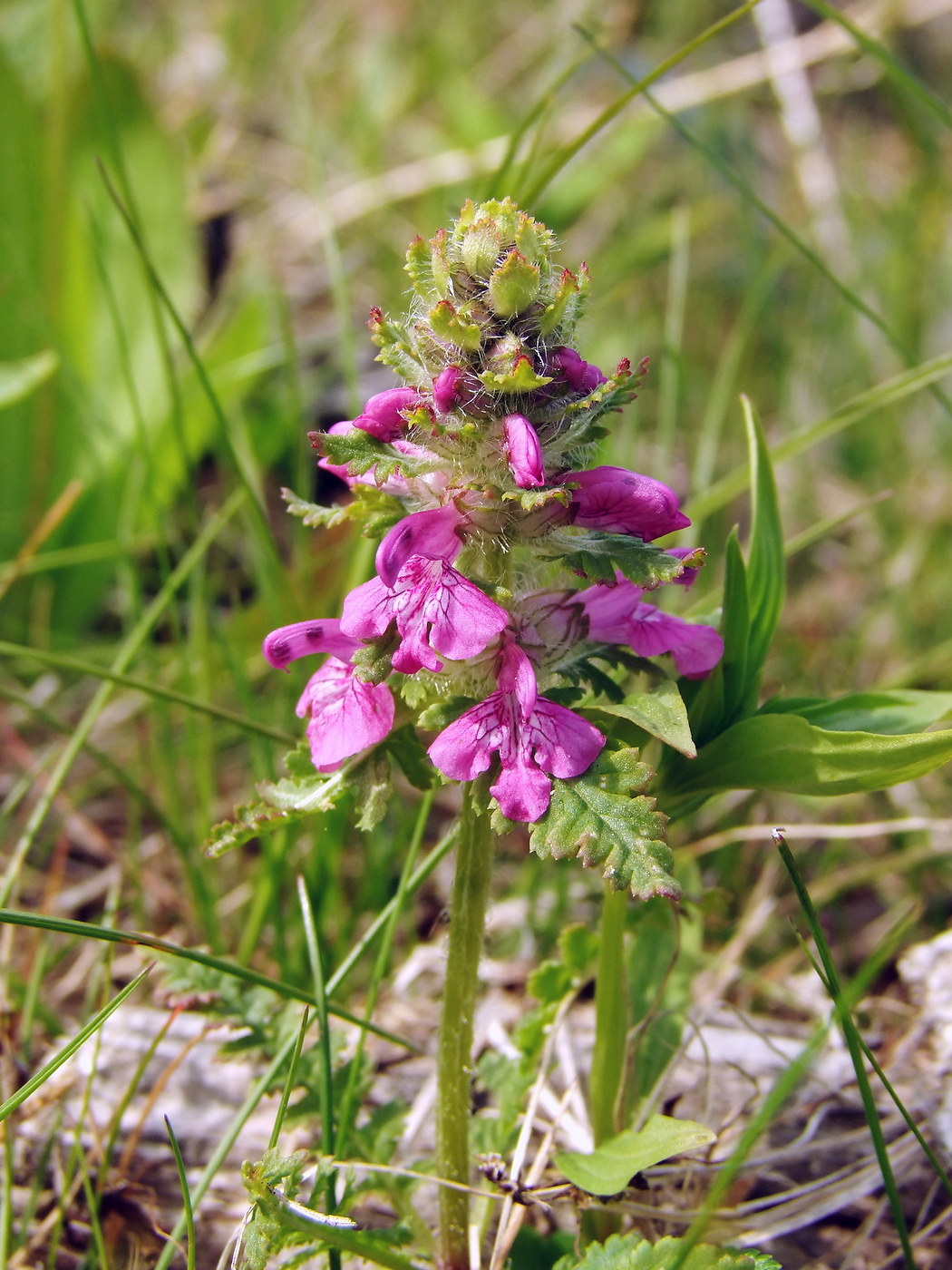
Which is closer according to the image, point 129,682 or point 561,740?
point 561,740

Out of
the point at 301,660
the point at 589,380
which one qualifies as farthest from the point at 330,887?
the point at 589,380

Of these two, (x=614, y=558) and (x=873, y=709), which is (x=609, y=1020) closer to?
(x=873, y=709)

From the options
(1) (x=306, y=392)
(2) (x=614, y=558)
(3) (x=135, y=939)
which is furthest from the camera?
(1) (x=306, y=392)

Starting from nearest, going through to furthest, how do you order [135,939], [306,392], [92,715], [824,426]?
[135,939] → [92,715] → [824,426] → [306,392]

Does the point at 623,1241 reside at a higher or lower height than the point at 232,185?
lower

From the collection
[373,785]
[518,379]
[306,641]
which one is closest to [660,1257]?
[373,785]

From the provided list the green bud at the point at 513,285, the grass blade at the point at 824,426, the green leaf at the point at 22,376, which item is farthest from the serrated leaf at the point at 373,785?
the green leaf at the point at 22,376

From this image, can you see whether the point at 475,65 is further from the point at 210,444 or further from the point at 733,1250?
the point at 733,1250

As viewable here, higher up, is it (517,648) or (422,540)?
(422,540)
